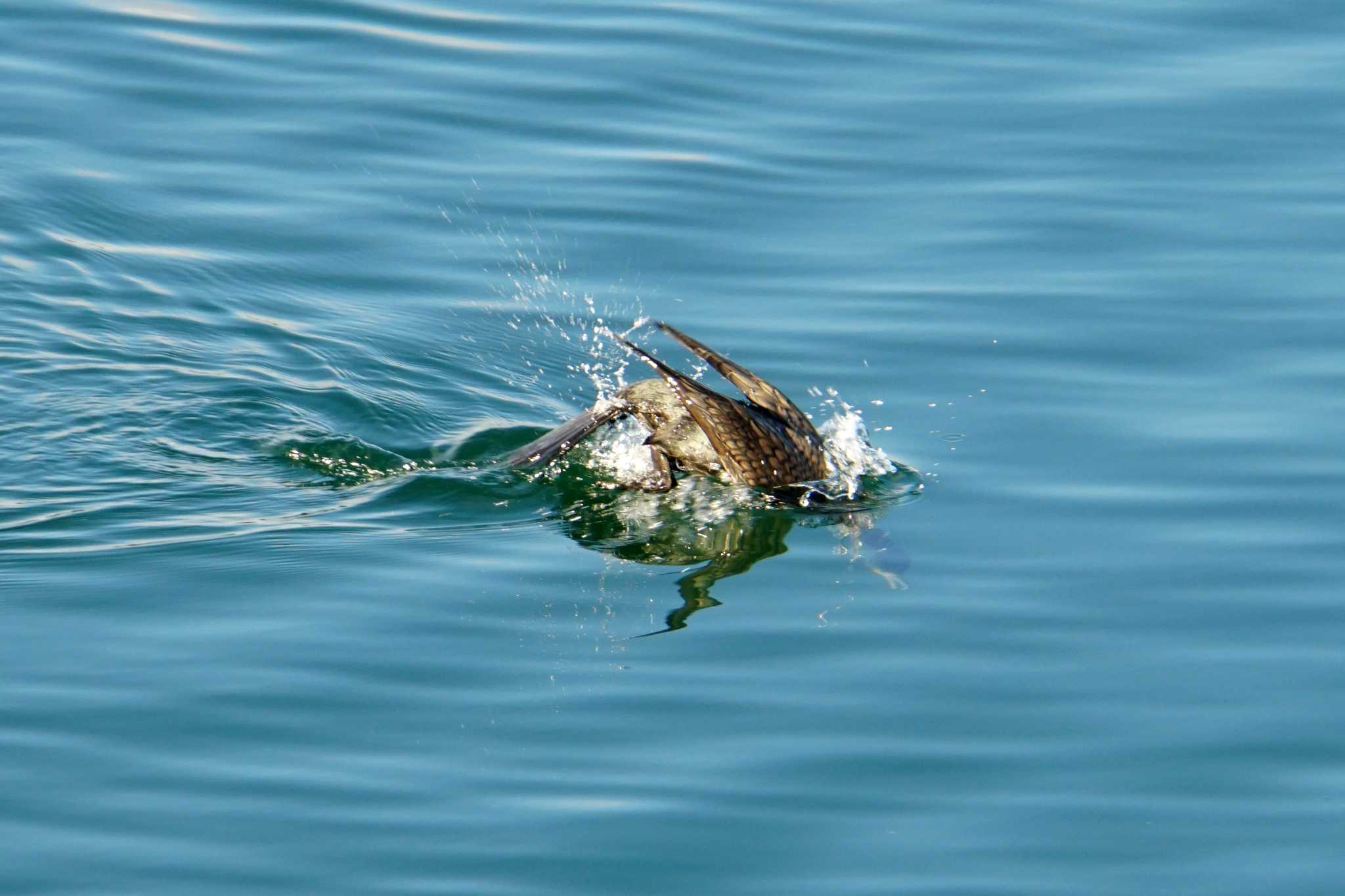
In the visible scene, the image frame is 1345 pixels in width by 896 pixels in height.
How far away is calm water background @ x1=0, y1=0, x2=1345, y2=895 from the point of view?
539cm

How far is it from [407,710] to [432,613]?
0.72 m

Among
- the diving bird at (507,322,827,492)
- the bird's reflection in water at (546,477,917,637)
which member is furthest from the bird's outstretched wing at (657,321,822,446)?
the bird's reflection in water at (546,477,917,637)

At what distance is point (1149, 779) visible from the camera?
5.67m

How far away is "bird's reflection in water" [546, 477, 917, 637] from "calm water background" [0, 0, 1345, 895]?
55 mm

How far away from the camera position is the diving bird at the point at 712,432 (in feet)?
24.3

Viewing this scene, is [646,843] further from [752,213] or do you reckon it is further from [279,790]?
[752,213]

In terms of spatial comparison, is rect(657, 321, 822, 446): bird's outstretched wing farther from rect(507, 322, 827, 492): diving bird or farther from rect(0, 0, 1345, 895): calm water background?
rect(0, 0, 1345, 895): calm water background

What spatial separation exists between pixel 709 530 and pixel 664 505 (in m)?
0.27

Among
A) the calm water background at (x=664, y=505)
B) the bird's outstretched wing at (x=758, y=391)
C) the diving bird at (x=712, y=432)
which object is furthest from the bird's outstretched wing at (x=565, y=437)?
the bird's outstretched wing at (x=758, y=391)

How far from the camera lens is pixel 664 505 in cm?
780

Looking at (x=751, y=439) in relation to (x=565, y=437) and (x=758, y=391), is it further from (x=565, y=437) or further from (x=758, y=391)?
(x=565, y=437)

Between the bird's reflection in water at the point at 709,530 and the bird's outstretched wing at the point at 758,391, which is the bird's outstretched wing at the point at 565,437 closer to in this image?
the bird's reflection in water at the point at 709,530

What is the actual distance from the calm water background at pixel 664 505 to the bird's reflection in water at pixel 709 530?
5 cm

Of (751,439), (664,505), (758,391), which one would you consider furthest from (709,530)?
(758,391)
